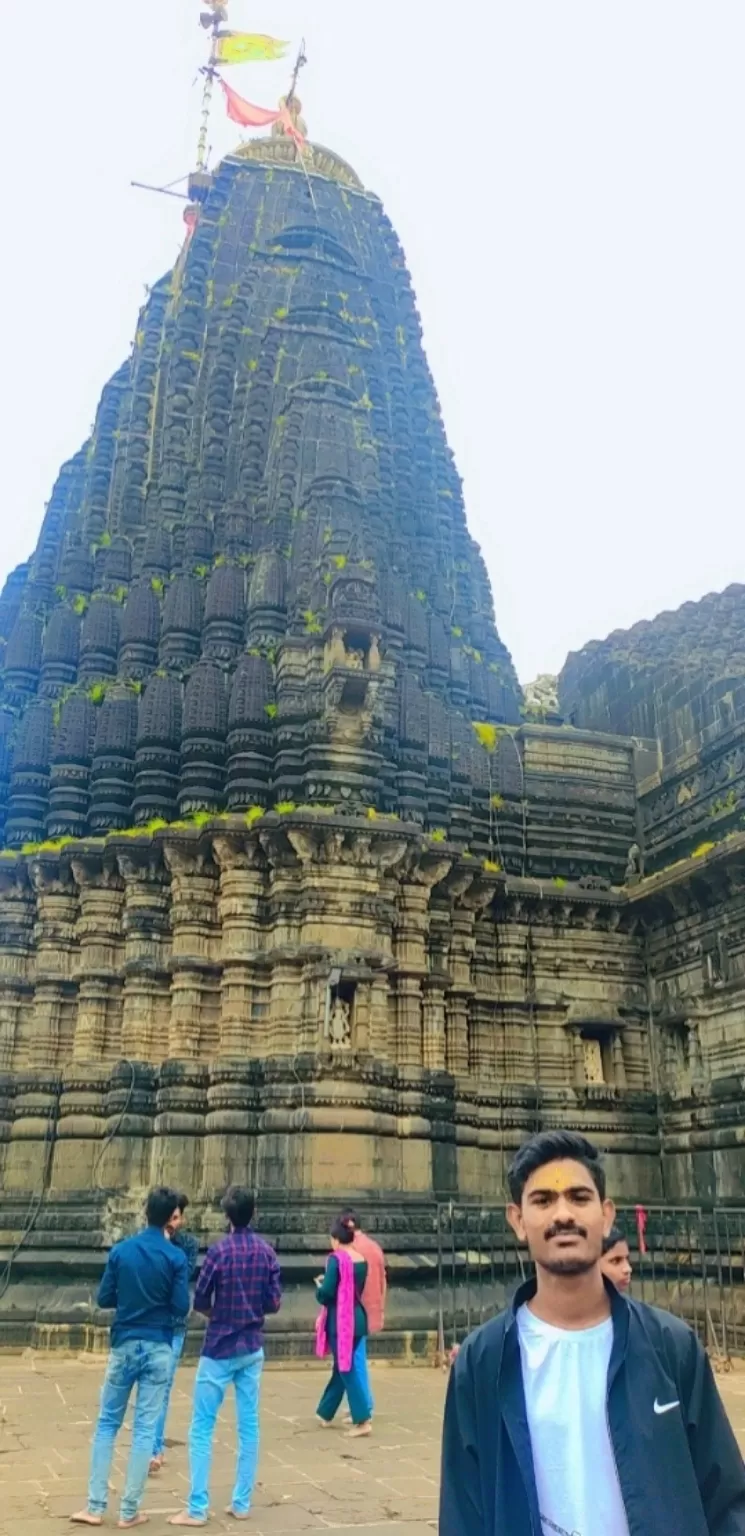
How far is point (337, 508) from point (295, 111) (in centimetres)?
1578

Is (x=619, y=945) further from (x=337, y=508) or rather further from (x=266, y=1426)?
(x=266, y=1426)

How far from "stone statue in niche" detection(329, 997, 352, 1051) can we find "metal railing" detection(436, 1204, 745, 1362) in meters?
2.61

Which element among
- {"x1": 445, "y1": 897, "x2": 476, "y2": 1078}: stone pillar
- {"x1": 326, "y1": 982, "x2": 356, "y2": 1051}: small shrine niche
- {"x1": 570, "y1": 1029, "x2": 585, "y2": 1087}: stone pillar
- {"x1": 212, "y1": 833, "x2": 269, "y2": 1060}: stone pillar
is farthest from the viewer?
{"x1": 570, "y1": 1029, "x2": 585, "y2": 1087}: stone pillar

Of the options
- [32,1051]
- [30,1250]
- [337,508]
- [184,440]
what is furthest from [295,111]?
[30,1250]

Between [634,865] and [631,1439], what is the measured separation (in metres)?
18.8

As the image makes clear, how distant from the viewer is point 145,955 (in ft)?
57.7

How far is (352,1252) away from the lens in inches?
375

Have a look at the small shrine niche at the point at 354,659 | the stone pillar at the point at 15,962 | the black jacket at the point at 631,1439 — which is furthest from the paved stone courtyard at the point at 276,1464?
the small shrine niche at the point at 354,659

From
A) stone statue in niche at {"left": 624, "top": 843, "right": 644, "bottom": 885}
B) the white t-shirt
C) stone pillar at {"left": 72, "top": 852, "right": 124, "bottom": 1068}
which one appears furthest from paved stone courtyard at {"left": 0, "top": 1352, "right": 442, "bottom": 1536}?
stone statue in niche at {"left": 624, "top": 843, "right": 644, "bottom": 885}

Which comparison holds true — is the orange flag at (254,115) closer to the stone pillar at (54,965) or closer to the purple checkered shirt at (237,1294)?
the stone pillar at (54,965)

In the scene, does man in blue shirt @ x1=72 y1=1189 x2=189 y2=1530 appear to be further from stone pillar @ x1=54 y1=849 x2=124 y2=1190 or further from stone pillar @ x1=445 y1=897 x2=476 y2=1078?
stone pillar @ x1=445 y1=897 x2=476 y2=1078

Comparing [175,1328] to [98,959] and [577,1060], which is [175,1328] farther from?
[577,1060]

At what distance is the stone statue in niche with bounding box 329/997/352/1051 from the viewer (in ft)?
52.9

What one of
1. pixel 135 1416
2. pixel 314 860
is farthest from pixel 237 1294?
pixel 314 860
